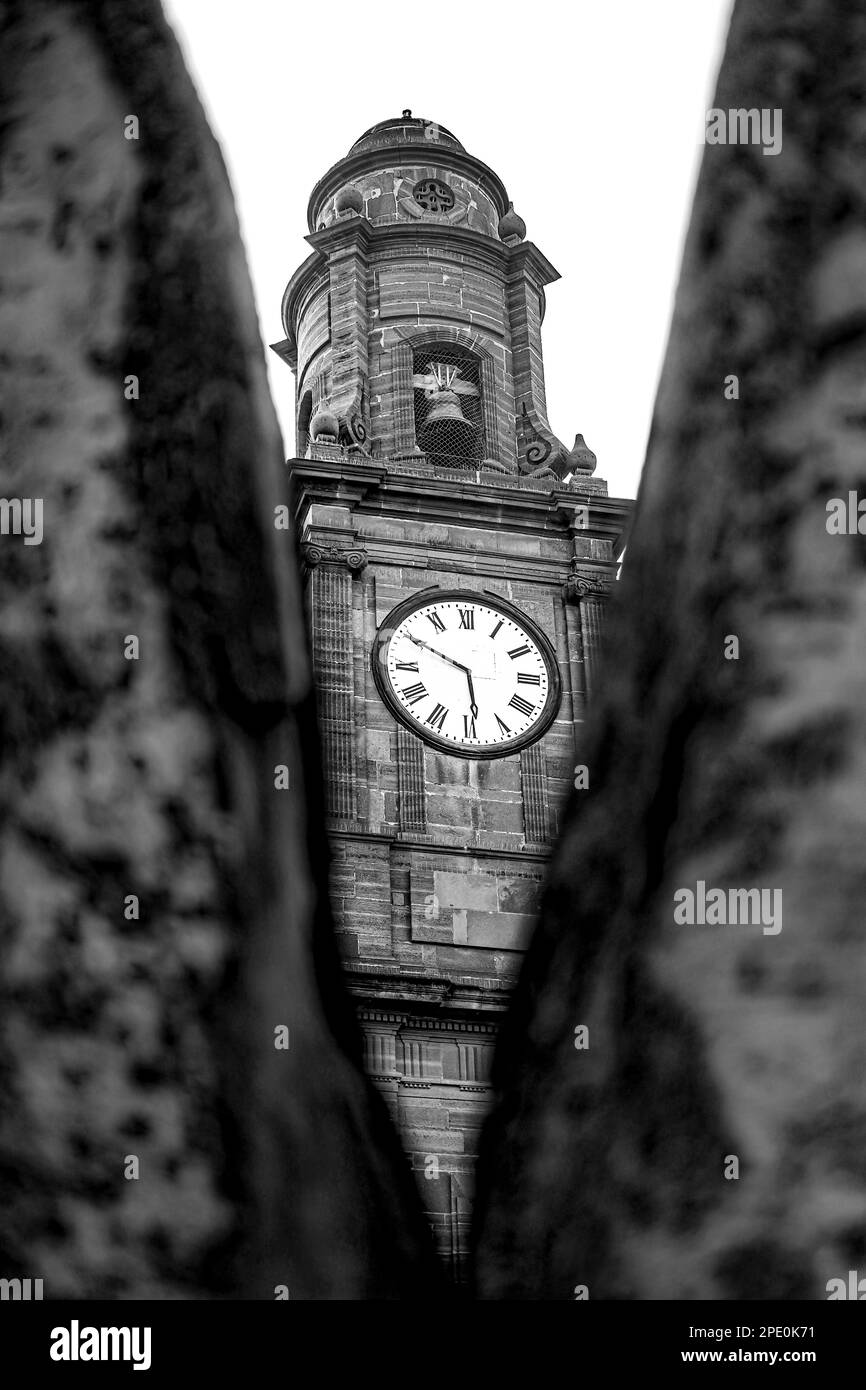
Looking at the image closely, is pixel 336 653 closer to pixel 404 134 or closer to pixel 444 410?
pixel 444 410

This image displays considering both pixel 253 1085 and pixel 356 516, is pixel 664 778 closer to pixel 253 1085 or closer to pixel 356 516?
pixel 253 1085

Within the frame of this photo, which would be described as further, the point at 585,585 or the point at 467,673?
the point at 585,585

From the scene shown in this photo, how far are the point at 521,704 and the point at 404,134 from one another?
37.0 feet

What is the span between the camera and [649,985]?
5.27ft

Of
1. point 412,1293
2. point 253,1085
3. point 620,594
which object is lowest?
point 412,1293

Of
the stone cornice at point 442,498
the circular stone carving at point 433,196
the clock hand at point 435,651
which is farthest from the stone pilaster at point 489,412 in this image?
the clock hand at point 435,651

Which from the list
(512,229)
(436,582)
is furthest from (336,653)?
(512,229)

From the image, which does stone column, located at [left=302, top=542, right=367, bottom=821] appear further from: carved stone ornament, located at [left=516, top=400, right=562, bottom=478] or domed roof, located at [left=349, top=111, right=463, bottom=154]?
domed roof, located at [left=349, top=111, right=463, bottom=154]

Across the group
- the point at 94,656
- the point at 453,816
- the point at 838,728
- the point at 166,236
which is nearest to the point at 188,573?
the point at 94,656

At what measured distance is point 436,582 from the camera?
23.5 meters

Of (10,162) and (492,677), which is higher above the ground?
(492,677)

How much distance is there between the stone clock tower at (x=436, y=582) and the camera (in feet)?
66.6

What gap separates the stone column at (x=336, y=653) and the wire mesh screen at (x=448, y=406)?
356 centimetres

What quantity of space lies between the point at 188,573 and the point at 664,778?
402 millimetres
